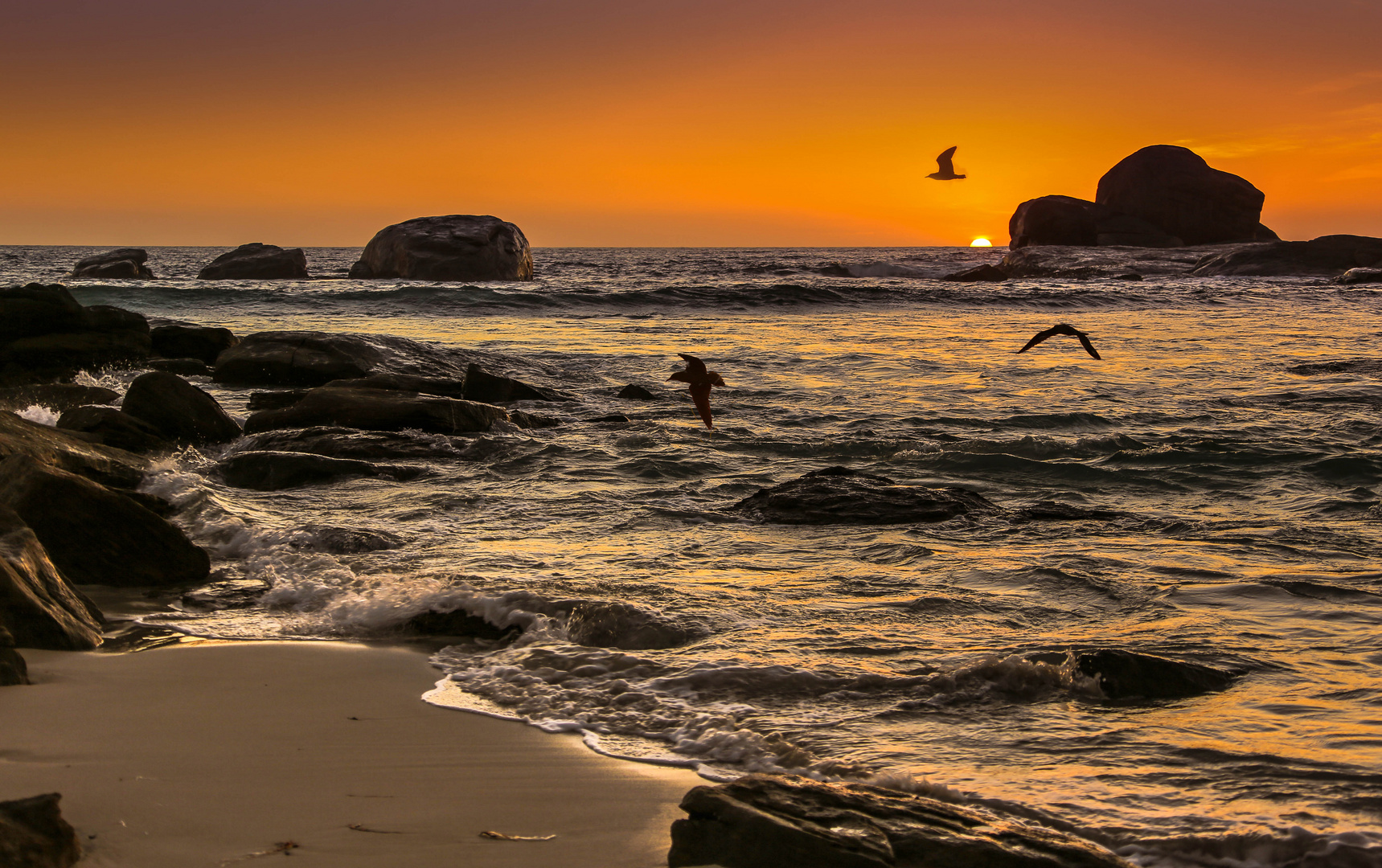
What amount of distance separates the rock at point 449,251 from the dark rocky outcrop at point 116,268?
318 inches

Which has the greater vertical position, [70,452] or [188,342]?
[188,342]

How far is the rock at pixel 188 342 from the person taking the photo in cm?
1334

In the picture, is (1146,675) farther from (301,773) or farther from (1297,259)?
(1297,259)

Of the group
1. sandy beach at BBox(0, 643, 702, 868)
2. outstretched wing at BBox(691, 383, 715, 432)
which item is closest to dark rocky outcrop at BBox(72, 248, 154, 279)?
outstretched wing at BBox(691, 383, 715, 432)

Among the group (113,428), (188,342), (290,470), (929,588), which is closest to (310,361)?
(188,342)

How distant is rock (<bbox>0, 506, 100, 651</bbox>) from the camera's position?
3594mm

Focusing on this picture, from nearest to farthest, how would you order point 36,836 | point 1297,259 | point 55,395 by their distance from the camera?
point 36,836 < point 55,395 < point 1297,259

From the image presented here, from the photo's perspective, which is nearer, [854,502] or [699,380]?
[699,380]

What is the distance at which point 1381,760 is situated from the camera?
2893 millimetres

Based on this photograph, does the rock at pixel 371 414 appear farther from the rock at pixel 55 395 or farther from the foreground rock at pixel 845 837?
the foreground rock at pixel 845 837

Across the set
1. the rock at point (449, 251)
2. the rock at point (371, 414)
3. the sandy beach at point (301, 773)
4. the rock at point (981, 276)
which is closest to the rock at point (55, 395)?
the rock at point (371, 414)

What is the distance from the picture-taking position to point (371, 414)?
8852 mm

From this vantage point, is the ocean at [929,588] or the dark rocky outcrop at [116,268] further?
the dark rocky outcrop at [116,268]

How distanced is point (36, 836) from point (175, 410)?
681 centimetres
